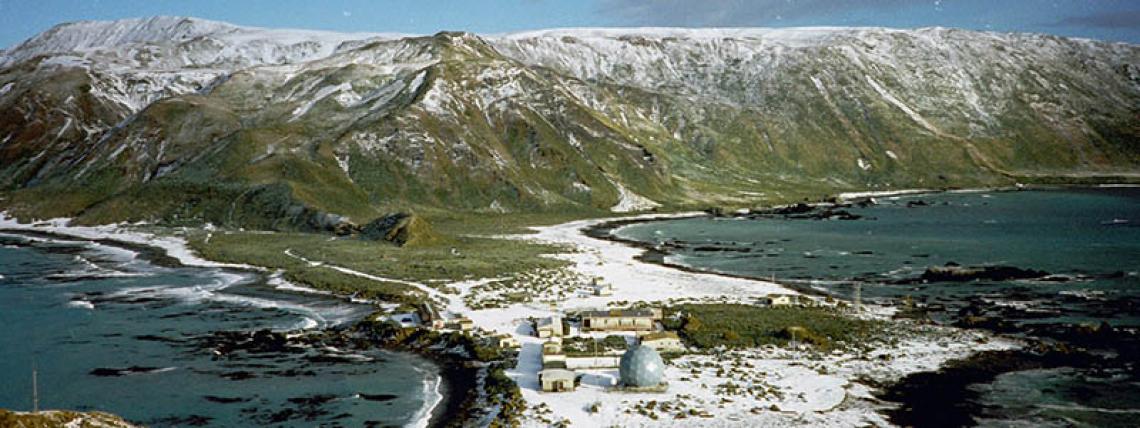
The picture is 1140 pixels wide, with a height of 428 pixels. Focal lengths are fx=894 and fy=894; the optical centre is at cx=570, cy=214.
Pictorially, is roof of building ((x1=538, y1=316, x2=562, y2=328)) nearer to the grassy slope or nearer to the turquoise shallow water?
the grassy slope

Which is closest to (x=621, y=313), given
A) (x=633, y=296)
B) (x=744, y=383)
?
(x=633, y=296)

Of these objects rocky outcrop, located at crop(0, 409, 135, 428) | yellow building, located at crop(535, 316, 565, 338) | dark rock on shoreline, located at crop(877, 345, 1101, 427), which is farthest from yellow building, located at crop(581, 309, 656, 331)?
rocky outcrop, located at crop(0, 409, 135, 428)

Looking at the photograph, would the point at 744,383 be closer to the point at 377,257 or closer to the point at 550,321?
the point at 550,321

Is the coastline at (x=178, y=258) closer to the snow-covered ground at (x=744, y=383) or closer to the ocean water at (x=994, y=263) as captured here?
the snow-covered ground at (x=744, y=383)

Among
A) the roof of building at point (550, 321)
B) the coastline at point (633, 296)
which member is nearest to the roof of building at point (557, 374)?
the coastline at point (633, 296)

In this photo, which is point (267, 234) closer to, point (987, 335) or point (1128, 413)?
point (987, 335)

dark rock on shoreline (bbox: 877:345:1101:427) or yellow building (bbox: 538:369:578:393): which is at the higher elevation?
yellow building (bbox: 538:369:578:393)
